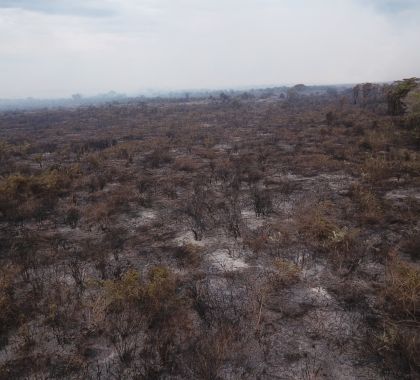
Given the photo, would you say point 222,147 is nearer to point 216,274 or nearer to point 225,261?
point 225,261

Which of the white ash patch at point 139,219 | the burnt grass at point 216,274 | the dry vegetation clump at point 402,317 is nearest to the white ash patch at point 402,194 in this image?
the burnt grass at point 216,274

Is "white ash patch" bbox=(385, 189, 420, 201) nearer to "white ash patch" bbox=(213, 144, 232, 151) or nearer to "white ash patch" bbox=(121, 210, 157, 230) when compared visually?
"white ash patch" bbox=(121, 210, 157, 230)

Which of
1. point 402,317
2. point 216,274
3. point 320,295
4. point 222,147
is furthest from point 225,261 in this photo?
point 222,147

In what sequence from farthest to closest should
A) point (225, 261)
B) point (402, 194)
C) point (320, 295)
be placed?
point (402, 194) → point (225, 261) → point (320, 295)

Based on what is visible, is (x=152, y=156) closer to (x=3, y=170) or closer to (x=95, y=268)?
(x=3, y=170)

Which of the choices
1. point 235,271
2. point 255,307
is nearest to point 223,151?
point 235,271

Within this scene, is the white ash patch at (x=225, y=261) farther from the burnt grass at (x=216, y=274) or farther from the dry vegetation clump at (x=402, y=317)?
the dry vegetation clump at (x=402, y=317)
